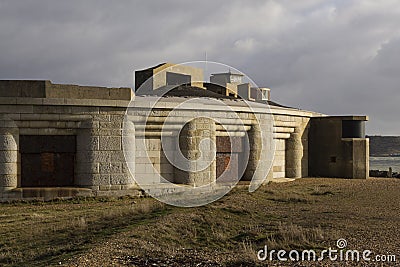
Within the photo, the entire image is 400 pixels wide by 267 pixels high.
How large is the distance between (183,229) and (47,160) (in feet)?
23.1

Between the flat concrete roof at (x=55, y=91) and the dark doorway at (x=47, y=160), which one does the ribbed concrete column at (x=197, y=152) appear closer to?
the flat concrete roof at (x=55, y=91)

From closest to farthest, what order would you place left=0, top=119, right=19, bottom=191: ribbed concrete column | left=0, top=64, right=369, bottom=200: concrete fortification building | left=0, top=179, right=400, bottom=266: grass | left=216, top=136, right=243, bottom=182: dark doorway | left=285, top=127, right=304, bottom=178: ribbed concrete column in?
1. left=0, top=179, right=400, bottom=266: grass
2. left=0, top=119, right=19, bottom=191: ribbed concrete column
3. left=0, top=64, right=369, bottom=200: concrete fortification building
4. left=216, top=136, right=243, bottom=182: dark doorway
5. left=285, top=127, right=304, bottom=178: ribbed concrete column

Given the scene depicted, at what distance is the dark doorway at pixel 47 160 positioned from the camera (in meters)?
16.4

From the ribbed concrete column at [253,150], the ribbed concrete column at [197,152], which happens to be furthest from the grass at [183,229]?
the ribbed concrete column at [253,150]

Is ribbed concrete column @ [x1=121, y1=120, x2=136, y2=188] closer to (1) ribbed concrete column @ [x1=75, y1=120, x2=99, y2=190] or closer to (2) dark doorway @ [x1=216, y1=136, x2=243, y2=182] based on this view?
(1) ribbed concrete column @ [x1=75, y1=120, x2=99, y2=190]

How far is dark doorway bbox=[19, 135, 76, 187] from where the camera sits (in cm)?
1642

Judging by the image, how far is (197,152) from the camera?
1848 centimetres

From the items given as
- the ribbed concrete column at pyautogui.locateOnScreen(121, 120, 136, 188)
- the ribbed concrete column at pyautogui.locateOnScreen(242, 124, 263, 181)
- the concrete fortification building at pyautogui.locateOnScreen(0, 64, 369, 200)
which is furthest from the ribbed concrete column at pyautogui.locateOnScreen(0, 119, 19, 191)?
the ribbed concrete column at pyautogui.locateOnScreen(242, 124, 263, 181)

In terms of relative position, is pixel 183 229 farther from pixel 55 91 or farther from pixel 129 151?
pixel 55 91

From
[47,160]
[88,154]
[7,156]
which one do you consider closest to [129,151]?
[88,154]

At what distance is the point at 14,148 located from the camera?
52.8 ft

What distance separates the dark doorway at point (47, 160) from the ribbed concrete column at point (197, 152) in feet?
12.0

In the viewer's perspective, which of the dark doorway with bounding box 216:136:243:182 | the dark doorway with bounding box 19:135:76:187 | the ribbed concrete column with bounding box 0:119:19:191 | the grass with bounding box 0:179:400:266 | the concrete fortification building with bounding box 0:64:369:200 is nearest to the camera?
the grass with bounding box 0:179:400:266

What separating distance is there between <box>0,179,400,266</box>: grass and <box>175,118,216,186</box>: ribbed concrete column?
1883mm
